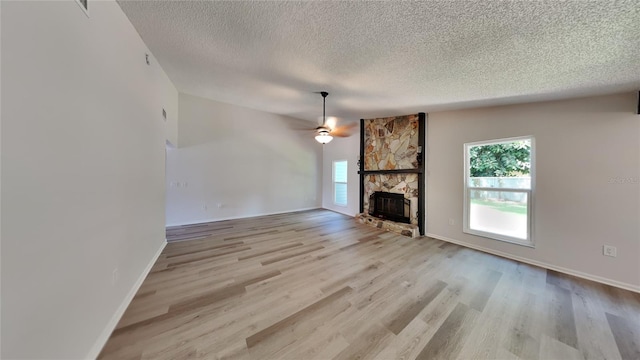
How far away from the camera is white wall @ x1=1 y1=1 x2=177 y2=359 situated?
0.84 meters

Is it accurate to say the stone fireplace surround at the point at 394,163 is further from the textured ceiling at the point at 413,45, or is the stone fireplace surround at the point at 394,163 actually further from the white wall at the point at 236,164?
the white wall at the point at 236,164

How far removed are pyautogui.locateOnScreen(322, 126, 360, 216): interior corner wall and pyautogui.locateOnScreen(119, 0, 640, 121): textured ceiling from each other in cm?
278

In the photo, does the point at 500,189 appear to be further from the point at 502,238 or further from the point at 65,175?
the point at 65,175

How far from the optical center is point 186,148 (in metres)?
4.46

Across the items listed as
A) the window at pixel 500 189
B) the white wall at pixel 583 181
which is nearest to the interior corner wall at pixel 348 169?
the window at pixel 500 189

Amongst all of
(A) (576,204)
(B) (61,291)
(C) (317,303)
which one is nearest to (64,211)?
(B) (61,291)

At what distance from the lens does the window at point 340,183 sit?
20.6ft

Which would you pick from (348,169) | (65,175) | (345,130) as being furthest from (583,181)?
(65,175)

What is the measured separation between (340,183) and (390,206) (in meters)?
2.06

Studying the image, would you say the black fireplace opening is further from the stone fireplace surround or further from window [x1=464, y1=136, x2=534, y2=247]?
window [x1=464, y1=136, x2=534, y2=247]

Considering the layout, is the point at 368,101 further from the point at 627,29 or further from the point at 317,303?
the point at 317,303

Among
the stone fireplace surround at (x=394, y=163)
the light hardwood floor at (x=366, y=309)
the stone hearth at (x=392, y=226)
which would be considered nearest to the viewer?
the light hardwood floor at (x=366, y=309)

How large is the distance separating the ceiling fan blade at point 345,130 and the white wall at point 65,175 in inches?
186

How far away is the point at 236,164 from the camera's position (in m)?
5.18
